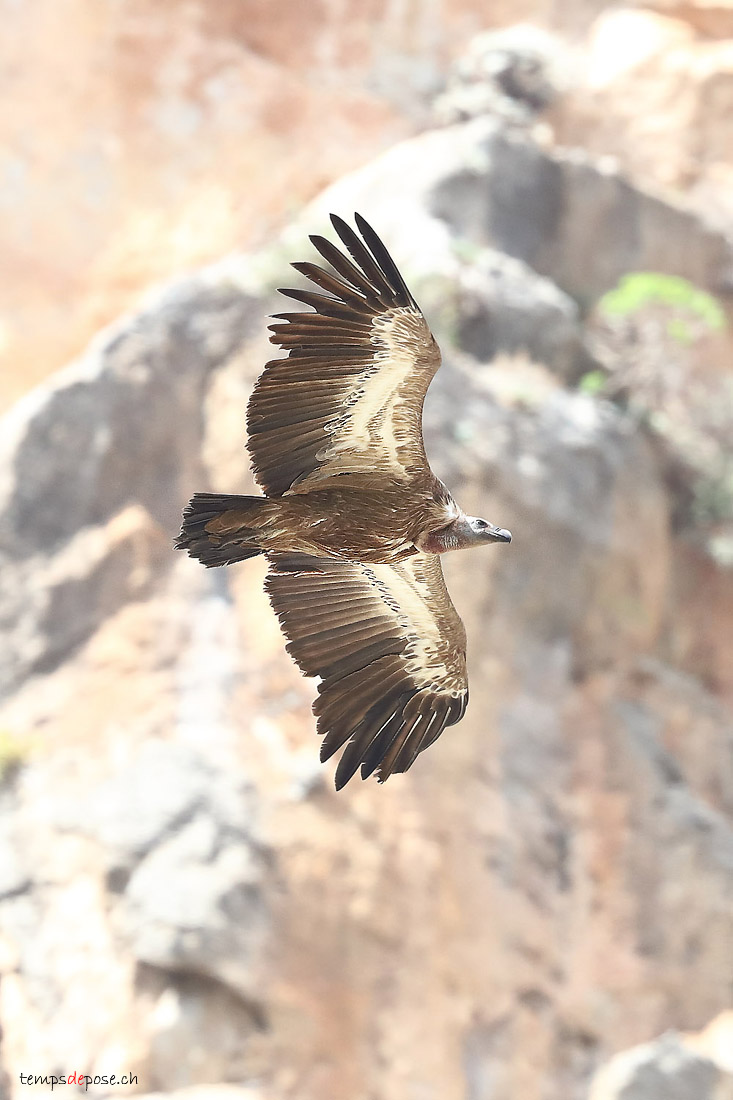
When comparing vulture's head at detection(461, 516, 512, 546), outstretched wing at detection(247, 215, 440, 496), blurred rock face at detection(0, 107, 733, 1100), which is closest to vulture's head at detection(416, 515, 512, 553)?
vulture's head at detection(461, 516, 512, 546)

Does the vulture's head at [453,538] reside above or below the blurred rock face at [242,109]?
below

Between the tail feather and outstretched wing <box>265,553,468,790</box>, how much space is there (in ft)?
1.90

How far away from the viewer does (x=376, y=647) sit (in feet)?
15.2

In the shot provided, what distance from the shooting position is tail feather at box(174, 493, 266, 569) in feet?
13.1

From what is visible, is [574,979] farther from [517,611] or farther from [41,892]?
[41,892]

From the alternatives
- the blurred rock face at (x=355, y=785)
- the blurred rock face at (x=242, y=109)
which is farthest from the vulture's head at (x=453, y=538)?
the blurred rock face at (x=242, y=109)

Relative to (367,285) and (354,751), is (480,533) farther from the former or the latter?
(367,285)

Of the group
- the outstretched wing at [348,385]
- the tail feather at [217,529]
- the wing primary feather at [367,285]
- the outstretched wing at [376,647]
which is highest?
the wing primary feather at [367,285]

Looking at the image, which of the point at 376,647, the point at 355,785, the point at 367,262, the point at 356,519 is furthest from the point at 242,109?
the point at 367,262

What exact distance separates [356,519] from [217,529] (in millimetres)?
497

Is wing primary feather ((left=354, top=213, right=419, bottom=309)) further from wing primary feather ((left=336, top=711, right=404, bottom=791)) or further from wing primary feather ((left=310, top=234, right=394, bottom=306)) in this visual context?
wing primary feather ((left=336, top=711, right=404, bottom=791))

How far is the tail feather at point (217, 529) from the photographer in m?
3.98

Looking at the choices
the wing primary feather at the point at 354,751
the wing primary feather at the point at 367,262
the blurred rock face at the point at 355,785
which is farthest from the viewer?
the blurred rock face at the point at 355,785

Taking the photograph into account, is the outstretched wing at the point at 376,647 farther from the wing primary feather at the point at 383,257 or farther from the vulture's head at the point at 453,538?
the wing primary feather at the point at 383,257
